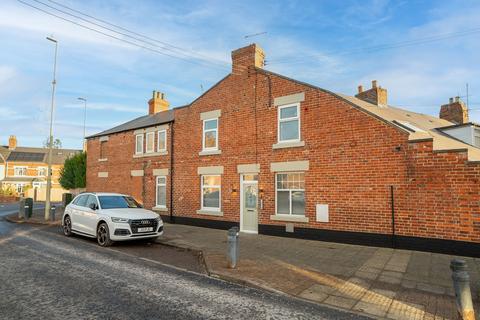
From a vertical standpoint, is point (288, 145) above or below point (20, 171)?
below

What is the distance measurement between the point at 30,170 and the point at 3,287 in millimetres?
66765

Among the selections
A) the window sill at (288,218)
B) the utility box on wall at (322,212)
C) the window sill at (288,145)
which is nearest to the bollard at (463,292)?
the utility box on wall at (322,212)

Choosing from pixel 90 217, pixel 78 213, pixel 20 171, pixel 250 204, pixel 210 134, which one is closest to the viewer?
pixel 90 217

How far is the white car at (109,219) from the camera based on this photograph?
10.6 m

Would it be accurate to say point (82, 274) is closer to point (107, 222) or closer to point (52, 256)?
point (52, 256)

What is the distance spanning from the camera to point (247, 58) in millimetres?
14453

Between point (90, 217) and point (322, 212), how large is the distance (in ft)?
27.6

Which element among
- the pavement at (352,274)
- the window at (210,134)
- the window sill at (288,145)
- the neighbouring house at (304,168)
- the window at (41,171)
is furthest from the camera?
the window at (41,171)

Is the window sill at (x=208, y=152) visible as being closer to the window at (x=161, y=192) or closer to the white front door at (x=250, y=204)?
the white front door at (x=250, y=204)

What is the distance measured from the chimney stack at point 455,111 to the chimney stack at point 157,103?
69.2ft

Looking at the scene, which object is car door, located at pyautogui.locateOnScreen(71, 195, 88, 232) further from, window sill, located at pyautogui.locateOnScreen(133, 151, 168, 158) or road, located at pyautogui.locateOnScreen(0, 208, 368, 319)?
window sill, located at pyautogui.locateOnScreen(133, 151, 168, 158)

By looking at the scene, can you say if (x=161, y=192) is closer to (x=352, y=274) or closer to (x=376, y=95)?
(x=352, y=274)

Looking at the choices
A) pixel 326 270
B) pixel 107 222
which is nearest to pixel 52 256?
pixel 107 222

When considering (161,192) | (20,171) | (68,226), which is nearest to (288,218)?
(161,192)
